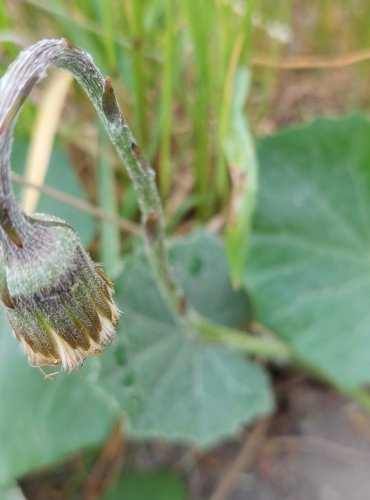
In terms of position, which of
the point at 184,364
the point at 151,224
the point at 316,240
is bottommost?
the point at 184,364

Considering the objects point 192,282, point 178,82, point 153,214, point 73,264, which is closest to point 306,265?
point 192,282

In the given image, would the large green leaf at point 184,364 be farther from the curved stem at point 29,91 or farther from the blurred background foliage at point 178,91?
the curved stem at point 29,91

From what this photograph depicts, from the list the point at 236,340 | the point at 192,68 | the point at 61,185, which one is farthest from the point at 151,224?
the point at 192,68

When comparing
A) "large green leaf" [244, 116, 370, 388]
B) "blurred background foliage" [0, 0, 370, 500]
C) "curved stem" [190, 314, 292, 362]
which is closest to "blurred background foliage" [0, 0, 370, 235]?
"blurred background foliage" [0, 0, 370, 500]

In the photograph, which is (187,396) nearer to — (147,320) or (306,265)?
(147,320)

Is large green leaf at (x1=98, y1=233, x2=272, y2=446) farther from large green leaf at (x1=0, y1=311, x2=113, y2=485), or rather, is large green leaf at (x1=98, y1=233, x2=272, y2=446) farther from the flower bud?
the flower bud

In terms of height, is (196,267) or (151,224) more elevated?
(151,224)

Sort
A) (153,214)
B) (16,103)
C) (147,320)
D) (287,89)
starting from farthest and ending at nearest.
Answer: (287,89), (147,320), (153,214), (16,103)

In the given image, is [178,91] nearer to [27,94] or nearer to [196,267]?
[196,267]
